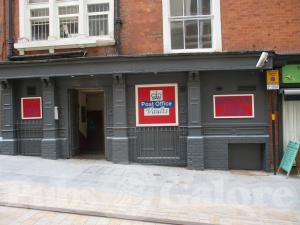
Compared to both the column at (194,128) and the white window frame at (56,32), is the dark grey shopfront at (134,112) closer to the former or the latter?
the column at (194,128)

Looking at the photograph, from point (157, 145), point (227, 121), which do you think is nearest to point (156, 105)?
point (157, 145)

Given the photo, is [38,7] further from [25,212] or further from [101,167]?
[25,212]

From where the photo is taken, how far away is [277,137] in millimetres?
9586

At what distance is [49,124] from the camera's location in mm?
10242

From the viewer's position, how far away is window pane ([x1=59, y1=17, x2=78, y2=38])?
→ 10453mm

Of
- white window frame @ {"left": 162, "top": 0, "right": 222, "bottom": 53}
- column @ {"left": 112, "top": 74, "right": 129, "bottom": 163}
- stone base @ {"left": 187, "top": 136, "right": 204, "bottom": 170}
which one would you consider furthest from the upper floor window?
stone base @ {"left": 187, "top": 136, "right": 204, "bottom": 170}

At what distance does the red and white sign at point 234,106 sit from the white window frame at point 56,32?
152 inches

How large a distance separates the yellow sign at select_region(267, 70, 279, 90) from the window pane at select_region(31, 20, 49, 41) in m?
7.31

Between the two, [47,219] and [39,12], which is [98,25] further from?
[47,219]

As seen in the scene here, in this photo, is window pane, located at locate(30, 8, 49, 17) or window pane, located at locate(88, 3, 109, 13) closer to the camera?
window pane, located at locate(88, 3, 109, 13)

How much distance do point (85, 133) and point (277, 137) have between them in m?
7.23

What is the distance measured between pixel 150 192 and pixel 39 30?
699 cm

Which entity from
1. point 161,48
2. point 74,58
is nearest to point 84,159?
point 74,58

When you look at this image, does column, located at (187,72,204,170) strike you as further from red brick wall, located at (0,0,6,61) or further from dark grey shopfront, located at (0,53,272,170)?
red brick wall, located at (0,0,6,61)
